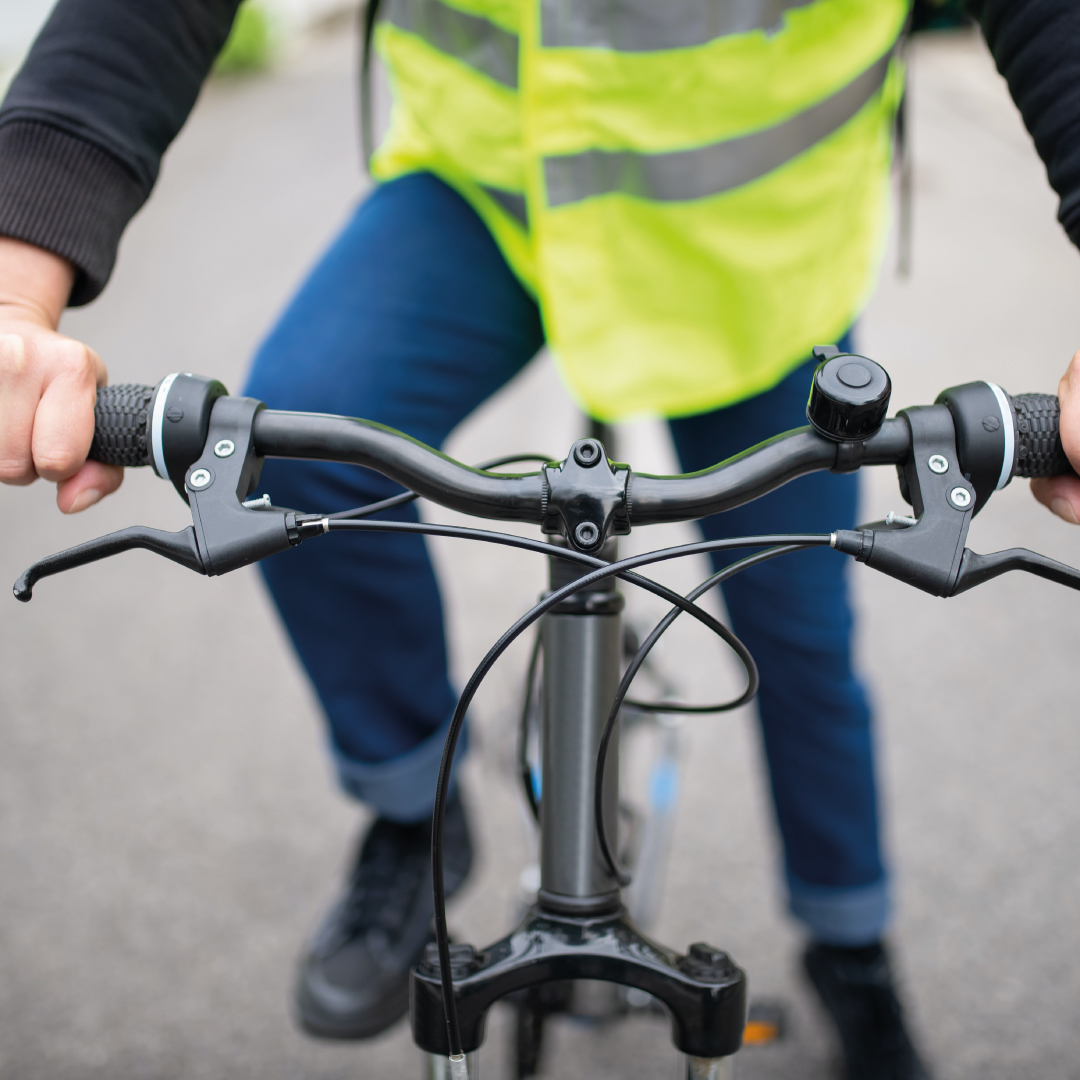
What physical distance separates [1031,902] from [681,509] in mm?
1807

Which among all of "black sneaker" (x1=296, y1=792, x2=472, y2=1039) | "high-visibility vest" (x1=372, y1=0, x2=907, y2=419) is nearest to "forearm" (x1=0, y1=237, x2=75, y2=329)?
"high-visibility vest" (x1=372, y1=0, x2=907, y2=419)

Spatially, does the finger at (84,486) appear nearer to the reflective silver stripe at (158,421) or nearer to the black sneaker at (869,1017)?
the reflective silver stripe at (158,421)

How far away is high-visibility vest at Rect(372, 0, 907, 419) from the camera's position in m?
1.17

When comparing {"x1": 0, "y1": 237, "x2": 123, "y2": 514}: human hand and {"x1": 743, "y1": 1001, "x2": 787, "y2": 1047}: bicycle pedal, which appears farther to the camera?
{"x1": 743, "y1": 1001, "x2": 787, "y2": 1047}: bicycle pedal

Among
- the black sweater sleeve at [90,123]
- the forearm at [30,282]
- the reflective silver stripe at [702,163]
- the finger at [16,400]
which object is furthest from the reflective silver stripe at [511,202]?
the finger at [16,400]

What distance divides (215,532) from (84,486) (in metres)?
0.22

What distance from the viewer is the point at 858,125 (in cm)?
131

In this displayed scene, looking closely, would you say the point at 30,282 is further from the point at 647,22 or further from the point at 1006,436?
the point at 1006,436

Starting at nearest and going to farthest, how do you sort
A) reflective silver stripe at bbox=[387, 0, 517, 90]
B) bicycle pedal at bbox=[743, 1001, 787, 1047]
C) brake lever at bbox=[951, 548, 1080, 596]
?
brake lever at bbox=[951, 548, 1080, 596] → reflective silver stripe at bbox=[387, 0, 517, 90] → bicycle pedal at bbox=[743, 1001, 787, 1047]

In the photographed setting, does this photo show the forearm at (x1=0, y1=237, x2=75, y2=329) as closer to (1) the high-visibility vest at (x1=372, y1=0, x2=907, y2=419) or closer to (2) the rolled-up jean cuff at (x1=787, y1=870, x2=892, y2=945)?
(1) the high-visibility vest at (x1=372, y1=0, x2=907, y2=419)

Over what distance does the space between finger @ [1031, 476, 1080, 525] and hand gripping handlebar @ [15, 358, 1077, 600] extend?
0.09 ft

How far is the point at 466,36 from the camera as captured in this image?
4.21ft

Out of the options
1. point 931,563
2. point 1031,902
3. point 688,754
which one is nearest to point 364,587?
point 931,563

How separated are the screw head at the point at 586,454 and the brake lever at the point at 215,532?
0.21 meters
